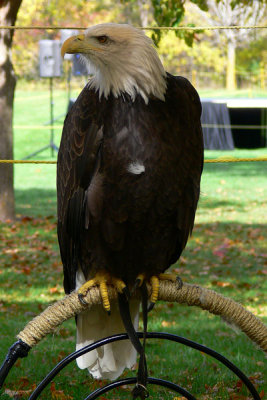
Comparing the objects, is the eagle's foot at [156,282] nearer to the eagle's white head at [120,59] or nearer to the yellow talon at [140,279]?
the yellow talon at [140,279]

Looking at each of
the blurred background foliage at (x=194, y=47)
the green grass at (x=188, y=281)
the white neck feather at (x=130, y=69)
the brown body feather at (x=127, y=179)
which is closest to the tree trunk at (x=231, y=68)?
the blurred background foliage at (x=194, y=47)

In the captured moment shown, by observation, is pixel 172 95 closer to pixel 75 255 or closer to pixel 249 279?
pixel 75 255

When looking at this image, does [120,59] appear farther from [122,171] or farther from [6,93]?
[6,93]

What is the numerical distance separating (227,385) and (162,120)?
187cm

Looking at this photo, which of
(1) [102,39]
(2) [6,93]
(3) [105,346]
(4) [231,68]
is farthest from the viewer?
(4) [231,68]

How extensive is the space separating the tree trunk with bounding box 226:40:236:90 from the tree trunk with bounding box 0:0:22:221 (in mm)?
21674

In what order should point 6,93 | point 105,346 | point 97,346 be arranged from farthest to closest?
1. point 6,93
2. point 105,346
3. point 97,346

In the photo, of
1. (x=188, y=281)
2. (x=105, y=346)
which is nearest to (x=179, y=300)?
(x=105, y=346)

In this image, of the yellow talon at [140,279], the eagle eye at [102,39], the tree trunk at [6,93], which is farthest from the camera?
the tree trunk at [6,93]

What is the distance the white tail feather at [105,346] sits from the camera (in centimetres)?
255

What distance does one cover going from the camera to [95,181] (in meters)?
2.38

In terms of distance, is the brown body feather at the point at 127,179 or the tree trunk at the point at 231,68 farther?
the tree trunk at the point at 231,68

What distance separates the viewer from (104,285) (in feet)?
7.87

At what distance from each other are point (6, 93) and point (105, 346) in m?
5.51
